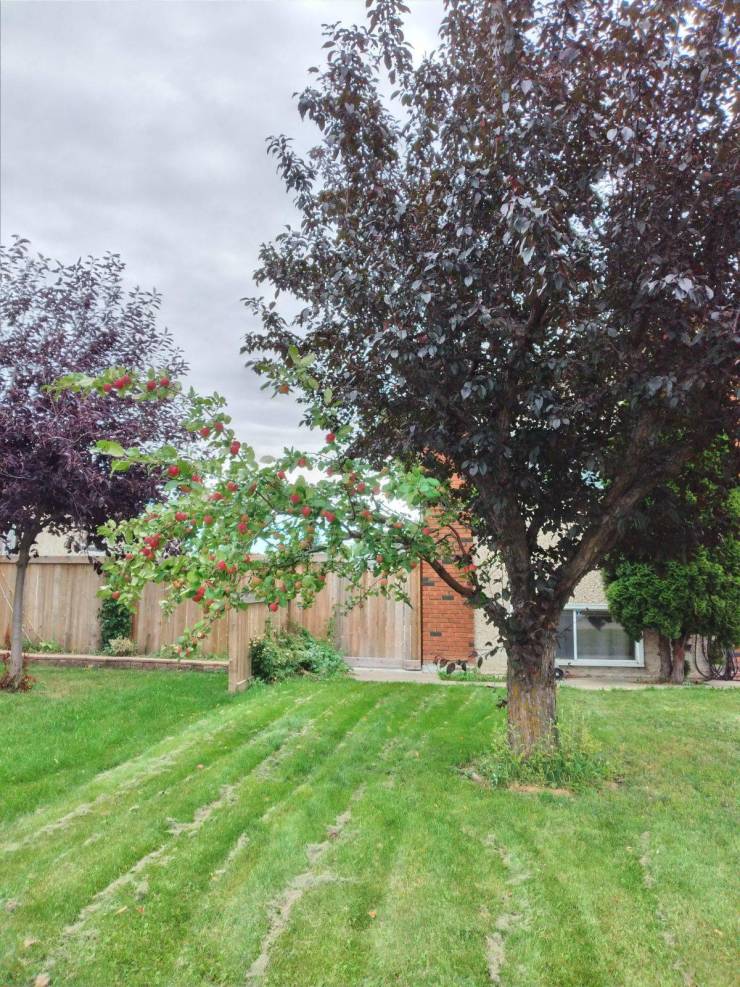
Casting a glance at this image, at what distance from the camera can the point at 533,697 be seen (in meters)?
4.72

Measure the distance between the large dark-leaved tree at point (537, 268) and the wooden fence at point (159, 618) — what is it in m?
5.65

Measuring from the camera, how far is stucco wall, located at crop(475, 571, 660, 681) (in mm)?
10031

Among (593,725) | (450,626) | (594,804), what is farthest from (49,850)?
(450,626)

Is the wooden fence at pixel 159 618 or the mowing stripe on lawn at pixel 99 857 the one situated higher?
the wooden fence at pixel 159 618

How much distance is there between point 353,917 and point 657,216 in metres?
4.21

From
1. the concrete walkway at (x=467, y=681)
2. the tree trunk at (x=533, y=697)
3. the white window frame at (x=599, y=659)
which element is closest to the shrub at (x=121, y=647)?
the concrete walkway at (x=467, y=681)

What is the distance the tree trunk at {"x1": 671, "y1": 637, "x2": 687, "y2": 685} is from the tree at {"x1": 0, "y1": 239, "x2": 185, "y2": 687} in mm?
7802

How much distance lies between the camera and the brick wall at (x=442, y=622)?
10.2 m

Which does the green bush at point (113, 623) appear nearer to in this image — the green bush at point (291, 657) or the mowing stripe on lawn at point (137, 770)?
the green bush at point (291, 657)

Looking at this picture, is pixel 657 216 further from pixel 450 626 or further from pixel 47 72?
pixel 450 626

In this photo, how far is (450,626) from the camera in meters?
10.2

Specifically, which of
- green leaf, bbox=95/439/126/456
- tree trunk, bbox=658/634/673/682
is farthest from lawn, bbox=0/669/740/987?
tree trunk, bbox=658/634/673/682

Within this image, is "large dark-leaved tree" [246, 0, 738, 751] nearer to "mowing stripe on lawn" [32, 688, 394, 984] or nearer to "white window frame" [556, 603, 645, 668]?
"mowing stripe on lawn" [32, 688, 394, 984]

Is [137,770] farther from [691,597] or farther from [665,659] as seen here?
[665,659]
